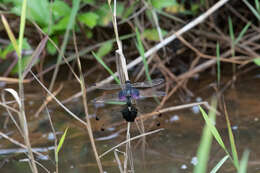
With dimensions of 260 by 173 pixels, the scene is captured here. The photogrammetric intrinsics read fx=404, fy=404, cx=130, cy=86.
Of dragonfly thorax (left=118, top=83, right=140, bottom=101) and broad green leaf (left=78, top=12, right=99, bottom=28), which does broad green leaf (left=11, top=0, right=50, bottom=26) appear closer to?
broad green leaf (left=78, top=12, right=99, bottom=28)

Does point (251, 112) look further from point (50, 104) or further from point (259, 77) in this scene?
point (50, 104)

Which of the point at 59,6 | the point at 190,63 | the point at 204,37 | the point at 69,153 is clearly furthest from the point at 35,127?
the point at 204,37

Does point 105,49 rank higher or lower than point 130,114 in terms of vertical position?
higher

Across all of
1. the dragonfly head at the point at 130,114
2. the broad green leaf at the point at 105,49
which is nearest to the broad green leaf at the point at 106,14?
the broad green leaf at the point at 105,49

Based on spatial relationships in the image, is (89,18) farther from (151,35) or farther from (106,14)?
(151,35)

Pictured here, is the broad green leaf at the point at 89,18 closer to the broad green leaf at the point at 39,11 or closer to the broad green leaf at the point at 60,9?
the broad green leaf at the point at 60,9

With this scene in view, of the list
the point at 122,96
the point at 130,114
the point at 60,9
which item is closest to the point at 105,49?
the point at 60,9

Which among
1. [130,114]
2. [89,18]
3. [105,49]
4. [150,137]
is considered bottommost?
[150,137]
